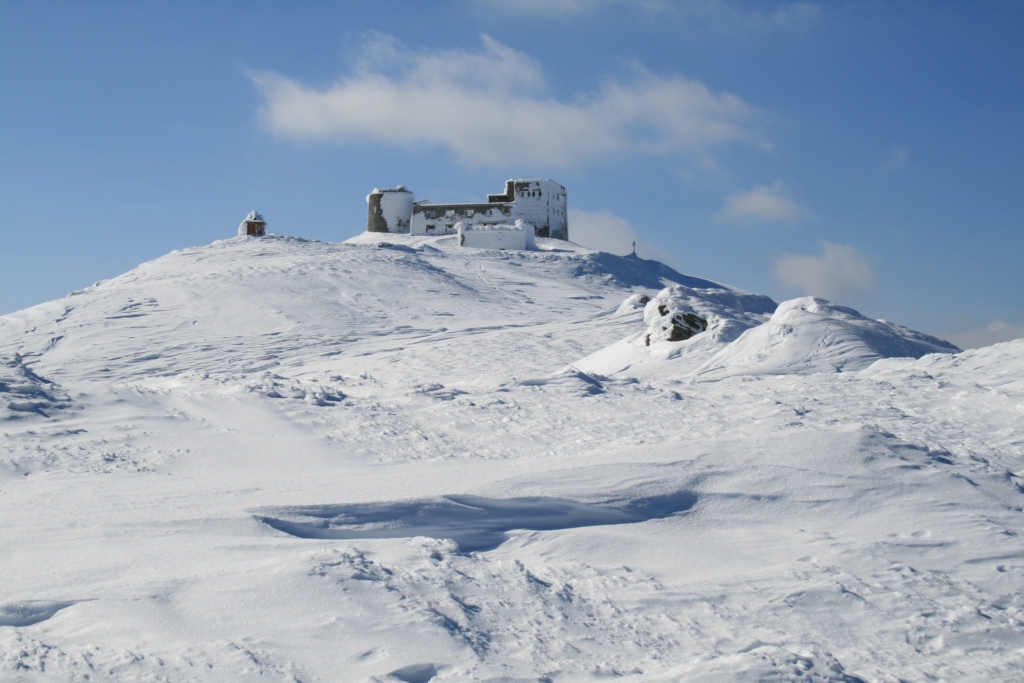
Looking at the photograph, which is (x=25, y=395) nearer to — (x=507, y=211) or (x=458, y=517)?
(x=458, y=517)

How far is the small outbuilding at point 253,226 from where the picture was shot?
97.2 feet

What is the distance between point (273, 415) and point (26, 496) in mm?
2692

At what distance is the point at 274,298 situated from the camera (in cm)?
2066

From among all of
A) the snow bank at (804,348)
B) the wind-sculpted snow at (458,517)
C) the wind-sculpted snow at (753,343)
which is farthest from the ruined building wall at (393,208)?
the wind-sculpted snow at (458,517)

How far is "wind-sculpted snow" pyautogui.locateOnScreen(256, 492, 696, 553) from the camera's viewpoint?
4109mm

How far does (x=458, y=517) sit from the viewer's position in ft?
14.2

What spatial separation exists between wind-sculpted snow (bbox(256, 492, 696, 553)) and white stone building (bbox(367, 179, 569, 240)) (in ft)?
103

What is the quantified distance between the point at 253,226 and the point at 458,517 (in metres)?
27.3

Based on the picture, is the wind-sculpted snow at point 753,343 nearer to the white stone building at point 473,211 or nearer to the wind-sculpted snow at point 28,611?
the wind-sculpted snow at point 28,611

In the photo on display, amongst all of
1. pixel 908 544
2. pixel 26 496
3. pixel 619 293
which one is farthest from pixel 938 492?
pixel 619 293

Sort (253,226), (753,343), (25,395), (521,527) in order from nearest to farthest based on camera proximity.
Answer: (521,527) < (25,395) < (753,343) < (253,226)

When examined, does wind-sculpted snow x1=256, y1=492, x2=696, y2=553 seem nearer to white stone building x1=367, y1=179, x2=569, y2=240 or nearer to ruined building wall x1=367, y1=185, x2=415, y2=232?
white stone building x1=367, y1=179, x2=569, y2=240

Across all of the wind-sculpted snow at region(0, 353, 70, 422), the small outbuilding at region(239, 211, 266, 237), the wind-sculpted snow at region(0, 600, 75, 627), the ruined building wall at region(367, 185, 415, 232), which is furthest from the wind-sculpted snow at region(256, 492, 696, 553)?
the ruined building wall at region(367, 185, 415, 232)

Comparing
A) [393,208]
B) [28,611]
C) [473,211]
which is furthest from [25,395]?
[393,208]
